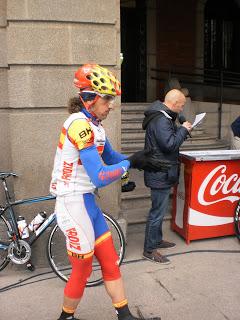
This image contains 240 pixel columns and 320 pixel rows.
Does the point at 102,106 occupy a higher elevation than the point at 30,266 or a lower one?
higher

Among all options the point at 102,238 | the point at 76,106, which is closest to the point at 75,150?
the point at 76,106

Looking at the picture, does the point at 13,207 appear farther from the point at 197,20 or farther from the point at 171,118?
the point at 197,20

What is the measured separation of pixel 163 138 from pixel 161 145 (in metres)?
0.09

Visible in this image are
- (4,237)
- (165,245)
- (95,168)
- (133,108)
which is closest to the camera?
(95,168)

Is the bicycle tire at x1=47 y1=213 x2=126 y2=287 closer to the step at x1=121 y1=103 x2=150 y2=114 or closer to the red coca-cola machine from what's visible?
the red coca-cola machine

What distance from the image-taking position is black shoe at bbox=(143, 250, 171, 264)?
4457mm

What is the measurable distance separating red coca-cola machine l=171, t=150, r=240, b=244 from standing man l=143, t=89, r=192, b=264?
0.45m

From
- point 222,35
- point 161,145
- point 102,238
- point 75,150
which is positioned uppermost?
point 222,35

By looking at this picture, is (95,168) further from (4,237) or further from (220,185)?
(220,185)

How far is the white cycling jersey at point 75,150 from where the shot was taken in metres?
2.65

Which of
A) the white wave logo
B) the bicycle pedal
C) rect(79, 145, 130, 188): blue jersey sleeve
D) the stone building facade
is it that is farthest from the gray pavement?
rect(79, 145, 130, 188): blue jersey sleeve

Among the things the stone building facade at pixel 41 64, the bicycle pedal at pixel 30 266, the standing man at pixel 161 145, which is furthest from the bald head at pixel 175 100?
the bicycle pedal at pixel 30 266

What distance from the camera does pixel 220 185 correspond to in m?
4.94

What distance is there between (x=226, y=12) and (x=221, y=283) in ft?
35.3
